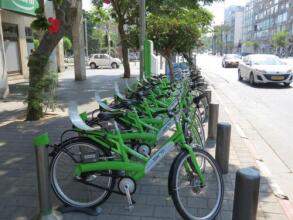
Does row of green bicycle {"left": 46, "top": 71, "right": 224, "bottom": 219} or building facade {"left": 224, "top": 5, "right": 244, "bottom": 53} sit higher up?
building facade {"left": 224, "top": 5, "right": 244, "bottom": 53}

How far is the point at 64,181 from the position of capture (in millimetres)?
3986

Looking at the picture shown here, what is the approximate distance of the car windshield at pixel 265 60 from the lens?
15273 millimetres

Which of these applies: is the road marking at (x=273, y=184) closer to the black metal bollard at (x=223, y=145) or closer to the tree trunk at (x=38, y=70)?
the black metal bollard at (x=223, y=145)

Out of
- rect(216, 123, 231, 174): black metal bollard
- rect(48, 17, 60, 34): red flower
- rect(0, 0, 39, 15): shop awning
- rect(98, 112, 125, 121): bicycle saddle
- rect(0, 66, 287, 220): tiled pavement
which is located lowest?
rect(0, 66, 287, 220): tiled pavement

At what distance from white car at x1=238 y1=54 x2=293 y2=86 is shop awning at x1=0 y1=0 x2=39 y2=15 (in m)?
9.81

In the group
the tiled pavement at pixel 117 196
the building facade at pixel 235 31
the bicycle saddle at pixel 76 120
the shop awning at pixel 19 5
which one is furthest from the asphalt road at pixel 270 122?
the building facade at pixel 235 31

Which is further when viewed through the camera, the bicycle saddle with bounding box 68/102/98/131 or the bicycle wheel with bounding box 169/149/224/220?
the bicycle saddle with bounding box 68/102/98/131

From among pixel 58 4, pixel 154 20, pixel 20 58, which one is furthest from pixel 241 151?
pixel 20 58

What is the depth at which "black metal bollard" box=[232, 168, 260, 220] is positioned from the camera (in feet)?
8.50

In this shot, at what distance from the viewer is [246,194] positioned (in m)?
2.63

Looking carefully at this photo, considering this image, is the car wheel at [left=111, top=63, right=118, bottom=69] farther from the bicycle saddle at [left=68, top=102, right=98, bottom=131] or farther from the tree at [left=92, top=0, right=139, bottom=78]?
the bicycle saddle at [left=68, top=102, right=98, bottom=131]

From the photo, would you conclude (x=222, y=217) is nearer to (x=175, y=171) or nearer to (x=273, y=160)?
(x=175, y=171)

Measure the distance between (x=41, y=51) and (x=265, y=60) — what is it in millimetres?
11750

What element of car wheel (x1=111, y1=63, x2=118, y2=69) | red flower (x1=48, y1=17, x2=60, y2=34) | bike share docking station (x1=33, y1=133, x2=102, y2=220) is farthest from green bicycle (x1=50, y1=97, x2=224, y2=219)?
car wheel (x1=111, y1=63, x2=118, y2=69)
